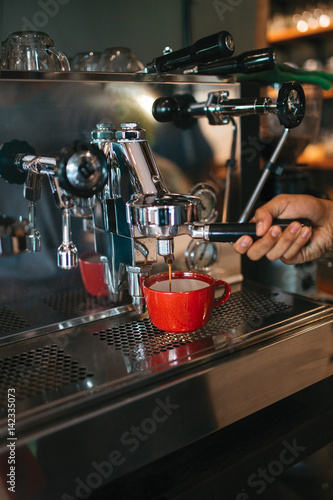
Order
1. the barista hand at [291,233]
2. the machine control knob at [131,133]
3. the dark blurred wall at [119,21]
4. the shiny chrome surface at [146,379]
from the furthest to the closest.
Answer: the dark blurred wall at [119,21] < the barista hand at [291,233] < the machine control knob at [131,133] < the shiny chrome surface at [146,379]

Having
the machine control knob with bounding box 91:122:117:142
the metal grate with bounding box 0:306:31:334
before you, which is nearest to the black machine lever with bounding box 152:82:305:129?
the machine control knob with bounding box 91:122:117:142

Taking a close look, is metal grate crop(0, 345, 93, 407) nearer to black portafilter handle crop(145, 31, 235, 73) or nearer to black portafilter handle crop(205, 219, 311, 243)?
black portafilter handle crop(205, 219, 311, 243)

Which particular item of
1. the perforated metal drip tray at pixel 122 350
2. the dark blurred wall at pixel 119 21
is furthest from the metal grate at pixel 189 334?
the dark blurred wall at pixel 119 21

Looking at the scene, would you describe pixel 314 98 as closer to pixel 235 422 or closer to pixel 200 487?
pixel 235 422

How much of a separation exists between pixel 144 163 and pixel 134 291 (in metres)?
0.19

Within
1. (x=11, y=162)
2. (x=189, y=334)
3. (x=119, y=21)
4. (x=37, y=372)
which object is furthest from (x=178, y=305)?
(x=119, y=21)

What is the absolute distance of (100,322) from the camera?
29.9 inches

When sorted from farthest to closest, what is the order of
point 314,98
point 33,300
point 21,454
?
point 314,98, point 33,300, point 21,454

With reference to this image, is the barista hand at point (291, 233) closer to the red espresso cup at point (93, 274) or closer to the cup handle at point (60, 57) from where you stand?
the red espresso cup at point (93, 274)

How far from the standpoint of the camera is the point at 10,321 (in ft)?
2.41

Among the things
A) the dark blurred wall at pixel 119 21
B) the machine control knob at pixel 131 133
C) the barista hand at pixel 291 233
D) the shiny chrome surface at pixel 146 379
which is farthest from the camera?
the dark blurred wall at pixel 119 21

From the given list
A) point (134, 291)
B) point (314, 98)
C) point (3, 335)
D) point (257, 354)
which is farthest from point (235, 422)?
point (314, 98)

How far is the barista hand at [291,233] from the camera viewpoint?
76cm

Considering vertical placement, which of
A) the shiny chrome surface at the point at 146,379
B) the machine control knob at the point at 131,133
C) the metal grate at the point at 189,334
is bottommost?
the shiny chrome surface at the point at 146,379
